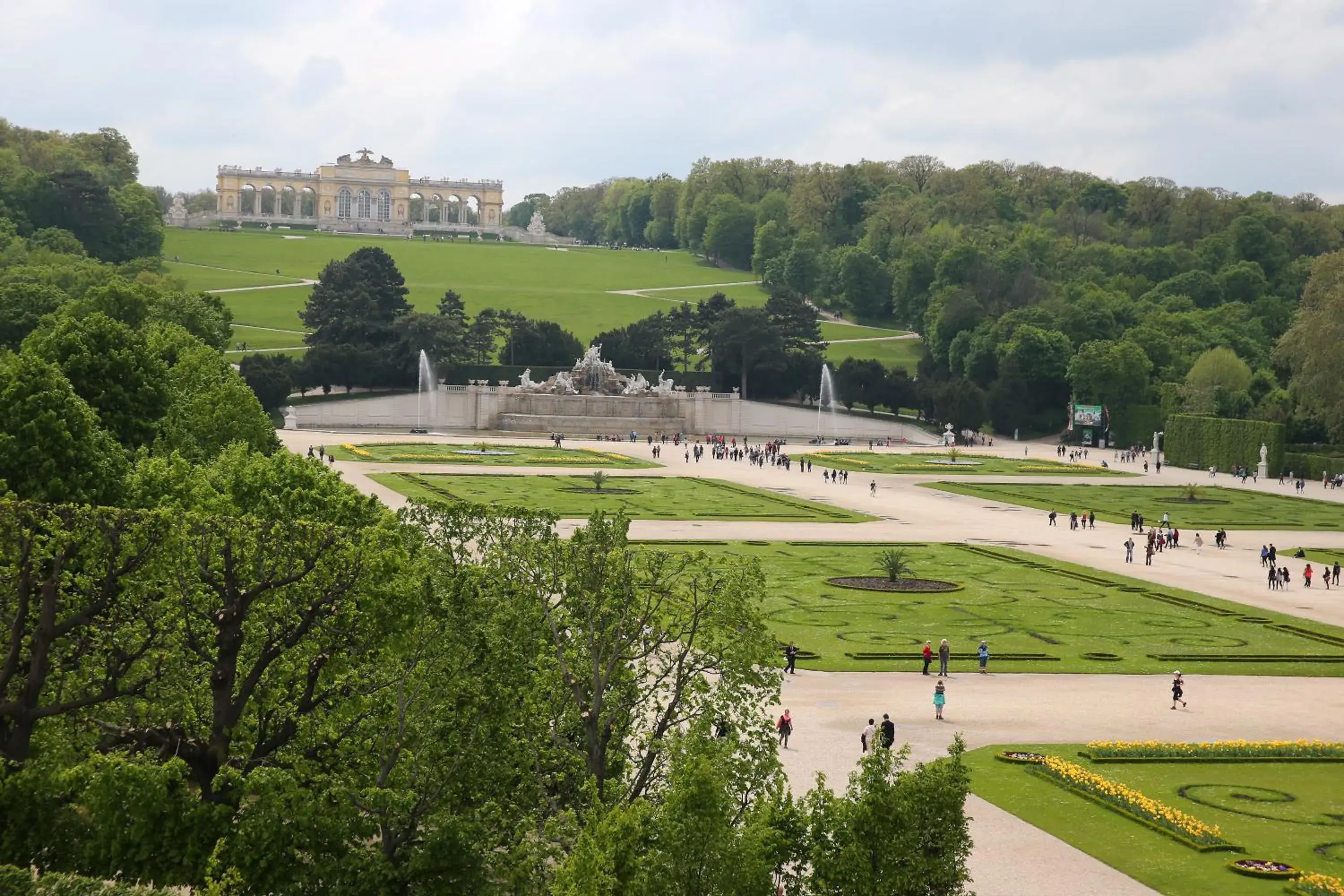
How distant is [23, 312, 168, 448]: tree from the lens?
3228cm

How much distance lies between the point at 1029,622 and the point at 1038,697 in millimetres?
6718

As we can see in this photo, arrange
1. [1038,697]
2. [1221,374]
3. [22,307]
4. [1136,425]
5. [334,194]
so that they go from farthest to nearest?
[334,194] < [1136,425] < [1221,374] < [22,307] < [1038,697]

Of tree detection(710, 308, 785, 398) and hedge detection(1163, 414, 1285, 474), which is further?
tree detection(710, 308, 785, 398)

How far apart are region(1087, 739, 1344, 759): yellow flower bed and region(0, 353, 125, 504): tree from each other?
13931 mm

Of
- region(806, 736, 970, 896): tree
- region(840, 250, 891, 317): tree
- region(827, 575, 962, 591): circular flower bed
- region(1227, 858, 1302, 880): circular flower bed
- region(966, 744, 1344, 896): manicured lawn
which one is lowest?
region(966, 744, 1344, 896): manicured lawn

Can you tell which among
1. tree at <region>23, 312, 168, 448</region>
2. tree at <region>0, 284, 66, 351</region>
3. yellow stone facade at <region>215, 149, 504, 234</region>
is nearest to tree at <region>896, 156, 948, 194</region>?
yellow stone facade at <region>215, 149, 504, 234</region>

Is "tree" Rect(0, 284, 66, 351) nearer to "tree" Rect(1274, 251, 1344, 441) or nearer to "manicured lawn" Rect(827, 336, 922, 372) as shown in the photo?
"tree" Rect(1274, 251, 1344, 441)

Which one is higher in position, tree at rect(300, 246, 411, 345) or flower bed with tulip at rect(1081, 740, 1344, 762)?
tree at rect(300, 246, 411, 345)

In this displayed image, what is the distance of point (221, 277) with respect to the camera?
120875mm

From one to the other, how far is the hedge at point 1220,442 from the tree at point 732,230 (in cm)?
6751

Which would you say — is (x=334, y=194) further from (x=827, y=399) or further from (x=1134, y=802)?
(x=1134, y=802)

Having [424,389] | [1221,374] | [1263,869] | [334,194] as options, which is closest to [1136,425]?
[1221,374]

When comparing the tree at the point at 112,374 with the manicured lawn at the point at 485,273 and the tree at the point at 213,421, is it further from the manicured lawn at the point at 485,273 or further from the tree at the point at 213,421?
the manicured lawn at the point at 485,273

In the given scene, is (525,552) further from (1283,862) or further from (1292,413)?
(1292,413)
